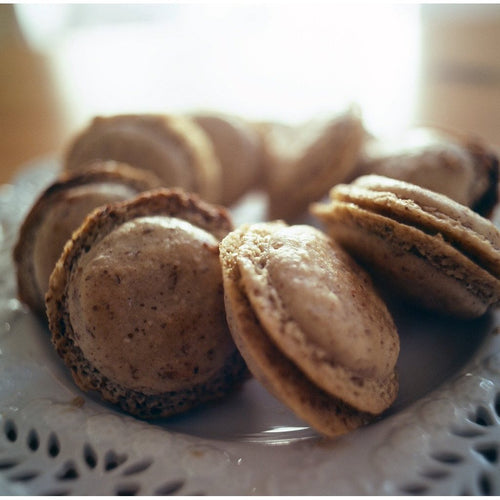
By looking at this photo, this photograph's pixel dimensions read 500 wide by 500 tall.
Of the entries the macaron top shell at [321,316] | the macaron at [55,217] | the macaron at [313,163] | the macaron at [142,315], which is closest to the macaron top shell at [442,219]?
the macaron top shell at [321,316]

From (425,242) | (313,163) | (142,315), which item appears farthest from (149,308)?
(313,163)

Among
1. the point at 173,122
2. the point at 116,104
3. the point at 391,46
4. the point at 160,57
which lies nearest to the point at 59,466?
the point at 173,122

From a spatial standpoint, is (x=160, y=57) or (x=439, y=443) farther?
(x=160, y=57)

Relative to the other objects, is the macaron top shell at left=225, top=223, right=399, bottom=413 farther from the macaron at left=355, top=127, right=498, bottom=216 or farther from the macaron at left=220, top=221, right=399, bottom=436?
the macaron at left=355, top=127, right=498, bottom=216

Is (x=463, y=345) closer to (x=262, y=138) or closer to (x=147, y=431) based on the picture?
(x=147, y=431)

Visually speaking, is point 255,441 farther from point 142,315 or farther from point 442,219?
point 442,219

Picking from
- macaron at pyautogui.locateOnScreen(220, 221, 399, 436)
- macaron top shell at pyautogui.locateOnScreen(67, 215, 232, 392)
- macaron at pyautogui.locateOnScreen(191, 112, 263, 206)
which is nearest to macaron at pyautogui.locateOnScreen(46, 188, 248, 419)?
macaron top shell at pyautogui.locateOnScreen(67, 215, 232, 392)
